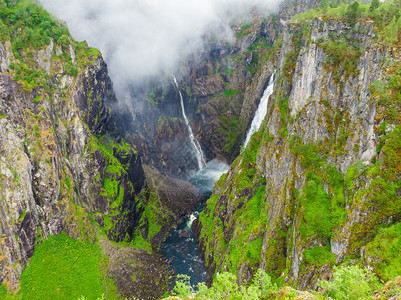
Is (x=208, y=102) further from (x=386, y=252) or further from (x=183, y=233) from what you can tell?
(x=386, y=252)

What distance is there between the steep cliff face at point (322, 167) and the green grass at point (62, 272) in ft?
88.4

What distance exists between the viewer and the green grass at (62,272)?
4956 centimetres

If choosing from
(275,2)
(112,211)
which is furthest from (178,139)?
(275,2)

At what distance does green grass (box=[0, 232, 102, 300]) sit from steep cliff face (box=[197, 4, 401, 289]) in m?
27.0

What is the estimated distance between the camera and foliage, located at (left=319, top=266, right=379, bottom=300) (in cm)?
1790

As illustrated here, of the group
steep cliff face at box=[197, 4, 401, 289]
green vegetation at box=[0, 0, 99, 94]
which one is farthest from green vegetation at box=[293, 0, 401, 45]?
green vegetation at box=[0, 0, 99, 94]

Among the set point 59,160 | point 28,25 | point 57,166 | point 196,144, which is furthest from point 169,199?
point 28,25

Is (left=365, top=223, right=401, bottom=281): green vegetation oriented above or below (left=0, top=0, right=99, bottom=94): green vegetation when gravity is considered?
below

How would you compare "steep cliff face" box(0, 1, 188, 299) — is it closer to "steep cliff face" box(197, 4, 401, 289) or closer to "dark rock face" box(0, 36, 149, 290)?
"dark rock face" box(0, 36, 149, 290)

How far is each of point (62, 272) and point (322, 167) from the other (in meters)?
55.5

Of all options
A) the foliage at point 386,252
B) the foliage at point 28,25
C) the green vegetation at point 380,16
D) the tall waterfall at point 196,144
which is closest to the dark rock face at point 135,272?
the foliage at point 386,252

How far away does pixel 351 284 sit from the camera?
18344 millimetres

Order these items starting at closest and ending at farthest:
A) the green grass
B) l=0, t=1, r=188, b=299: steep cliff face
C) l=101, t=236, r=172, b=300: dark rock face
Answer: the green grass
l=0, t=1, r=188, b=299: steep cliff face
l=101, t=236, r=172, b=300: dark rock face

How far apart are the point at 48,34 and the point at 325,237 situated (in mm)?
79469
